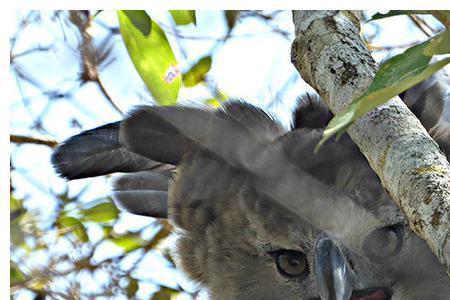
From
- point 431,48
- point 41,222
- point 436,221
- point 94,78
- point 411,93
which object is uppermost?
point 431,48

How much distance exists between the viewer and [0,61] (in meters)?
1.47

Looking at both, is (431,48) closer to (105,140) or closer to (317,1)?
(317,1)

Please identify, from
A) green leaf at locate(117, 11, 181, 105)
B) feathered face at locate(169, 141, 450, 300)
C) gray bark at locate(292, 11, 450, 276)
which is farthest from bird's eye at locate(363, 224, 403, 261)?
green leaf at locate(117, 11, 181, 105)

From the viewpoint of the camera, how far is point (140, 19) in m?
1.52

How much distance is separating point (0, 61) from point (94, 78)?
58 cm

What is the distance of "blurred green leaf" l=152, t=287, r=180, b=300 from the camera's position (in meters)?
2.06

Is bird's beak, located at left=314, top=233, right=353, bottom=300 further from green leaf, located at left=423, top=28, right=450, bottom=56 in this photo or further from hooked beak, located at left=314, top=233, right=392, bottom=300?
green leaf, located at left=423, top=28, right=450, bottom=56

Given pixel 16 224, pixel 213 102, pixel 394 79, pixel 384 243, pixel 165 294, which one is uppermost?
pixel 394 79

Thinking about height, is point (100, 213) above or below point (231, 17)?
below

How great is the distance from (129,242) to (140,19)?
78 cm

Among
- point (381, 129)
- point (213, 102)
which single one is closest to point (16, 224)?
point (213, 102)

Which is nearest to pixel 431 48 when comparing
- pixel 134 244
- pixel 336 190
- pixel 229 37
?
pixel 336 190

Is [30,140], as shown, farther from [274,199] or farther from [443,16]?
[443,16]

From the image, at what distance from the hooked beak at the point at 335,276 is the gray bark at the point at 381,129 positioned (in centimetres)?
31
